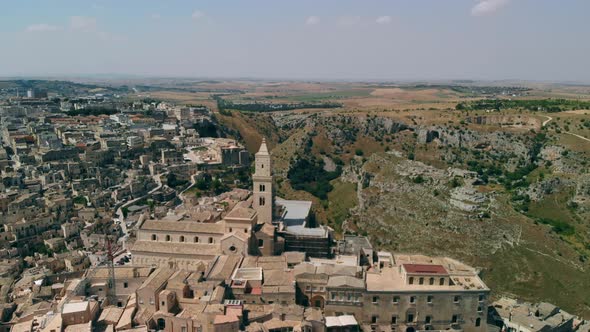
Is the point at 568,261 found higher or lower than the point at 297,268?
lower

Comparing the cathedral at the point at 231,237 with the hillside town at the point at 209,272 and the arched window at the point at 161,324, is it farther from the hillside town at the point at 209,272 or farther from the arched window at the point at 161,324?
the arched window at the point at 161,324

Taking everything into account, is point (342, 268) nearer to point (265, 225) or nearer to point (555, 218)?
point (265, 225)

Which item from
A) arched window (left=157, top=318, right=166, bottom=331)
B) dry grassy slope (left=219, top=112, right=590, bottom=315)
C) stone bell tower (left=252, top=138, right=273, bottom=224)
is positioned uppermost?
stone bell tower (left=252, top=138, right=273, bottom=224)

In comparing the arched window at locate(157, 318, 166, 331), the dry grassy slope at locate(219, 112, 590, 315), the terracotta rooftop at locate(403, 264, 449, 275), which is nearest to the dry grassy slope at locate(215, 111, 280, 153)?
the dry grassy slope at locate(219, 112, 590, 315)

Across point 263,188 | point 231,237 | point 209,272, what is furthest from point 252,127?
point 209,272

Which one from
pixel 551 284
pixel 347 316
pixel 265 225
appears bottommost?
pixel 551 284

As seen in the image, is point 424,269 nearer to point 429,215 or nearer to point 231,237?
point 231,237

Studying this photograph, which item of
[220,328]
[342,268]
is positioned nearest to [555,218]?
[342,268]

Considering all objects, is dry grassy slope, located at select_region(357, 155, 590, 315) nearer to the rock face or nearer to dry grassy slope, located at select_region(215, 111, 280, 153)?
the rock face
